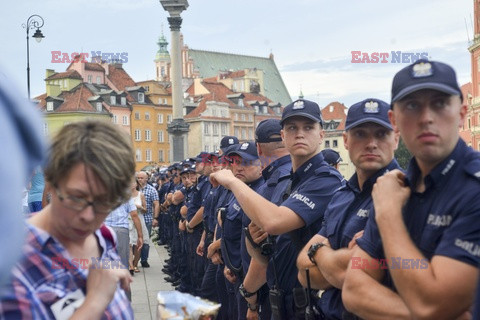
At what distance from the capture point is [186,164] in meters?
17.0

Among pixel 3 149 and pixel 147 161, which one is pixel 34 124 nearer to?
pixel 3 149

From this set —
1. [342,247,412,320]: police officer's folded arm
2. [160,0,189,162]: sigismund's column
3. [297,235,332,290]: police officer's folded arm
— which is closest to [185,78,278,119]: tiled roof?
[160,0,189,162]: sigismund's column

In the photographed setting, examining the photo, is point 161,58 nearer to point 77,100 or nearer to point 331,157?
point 77,100

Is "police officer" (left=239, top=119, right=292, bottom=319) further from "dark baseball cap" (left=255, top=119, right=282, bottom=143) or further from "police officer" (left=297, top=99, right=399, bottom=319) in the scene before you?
"police officer" (left=297, top=99, right=399, bottom=319)

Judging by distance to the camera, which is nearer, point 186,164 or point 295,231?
point 295,231

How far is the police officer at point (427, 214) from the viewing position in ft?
8.56

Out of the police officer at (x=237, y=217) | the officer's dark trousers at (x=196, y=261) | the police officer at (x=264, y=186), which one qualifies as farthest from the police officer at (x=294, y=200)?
the officer's dark trousers at (x=196, y=261)

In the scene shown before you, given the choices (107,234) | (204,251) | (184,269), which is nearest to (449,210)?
(107,234)

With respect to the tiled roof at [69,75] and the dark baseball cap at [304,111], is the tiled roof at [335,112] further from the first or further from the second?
the dark baseball cap at [304,111]

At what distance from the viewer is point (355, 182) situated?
429 cm

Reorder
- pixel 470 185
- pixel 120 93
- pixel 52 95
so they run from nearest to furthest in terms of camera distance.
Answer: pixel 470 185 → pixel 52 95 → pixel 120 93

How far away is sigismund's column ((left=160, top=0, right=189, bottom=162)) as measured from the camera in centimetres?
4338

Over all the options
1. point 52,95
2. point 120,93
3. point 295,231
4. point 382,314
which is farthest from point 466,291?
point 120,93

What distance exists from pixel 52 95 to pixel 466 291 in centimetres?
8320
